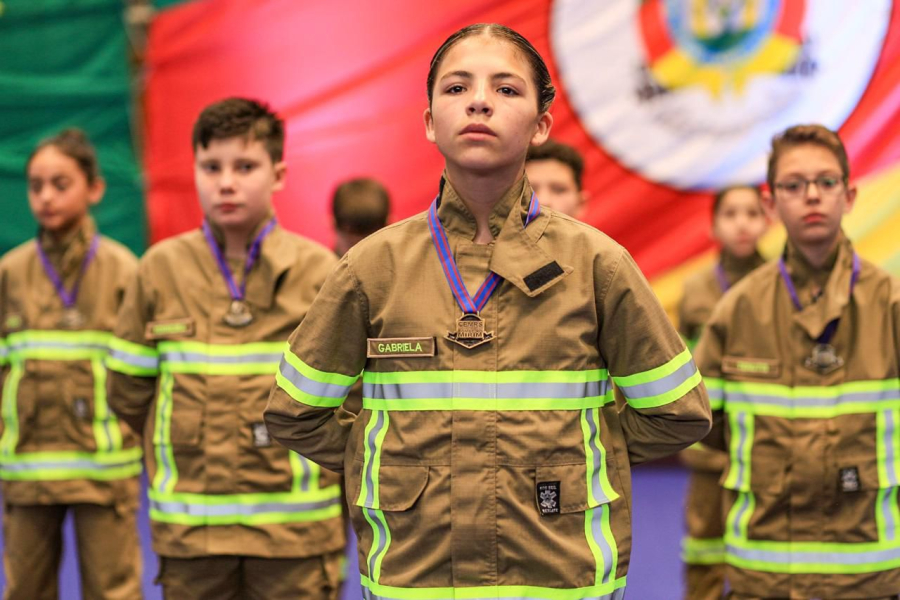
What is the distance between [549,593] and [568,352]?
1.30 ft

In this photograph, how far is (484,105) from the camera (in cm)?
183

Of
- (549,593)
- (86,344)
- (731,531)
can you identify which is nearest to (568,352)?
(549,593)

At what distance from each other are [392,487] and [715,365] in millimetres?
1354

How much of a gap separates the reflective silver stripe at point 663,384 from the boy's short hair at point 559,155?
1804 millimetres

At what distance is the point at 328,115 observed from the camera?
6703 millimetres

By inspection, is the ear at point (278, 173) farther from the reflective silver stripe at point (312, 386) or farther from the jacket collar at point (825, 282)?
the jacket collar at point (825, 282)

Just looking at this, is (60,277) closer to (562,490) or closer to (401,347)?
→ (401,347)

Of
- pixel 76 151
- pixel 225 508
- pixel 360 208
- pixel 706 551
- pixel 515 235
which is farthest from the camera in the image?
pixel 360 208

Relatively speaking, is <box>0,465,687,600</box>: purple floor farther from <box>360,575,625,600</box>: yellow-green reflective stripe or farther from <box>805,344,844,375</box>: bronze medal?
<box>360,575,625,600</box>: yellow-green reflective stripe

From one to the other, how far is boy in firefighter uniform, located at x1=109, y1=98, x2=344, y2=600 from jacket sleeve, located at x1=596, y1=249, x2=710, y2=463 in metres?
1.23

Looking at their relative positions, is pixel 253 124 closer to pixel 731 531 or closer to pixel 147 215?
pixel 731 531

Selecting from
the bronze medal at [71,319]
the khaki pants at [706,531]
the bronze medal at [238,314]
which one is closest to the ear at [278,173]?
the bronze medal at [238,314]

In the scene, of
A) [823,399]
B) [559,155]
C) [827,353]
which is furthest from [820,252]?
[559,155]

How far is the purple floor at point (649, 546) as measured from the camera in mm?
4539
